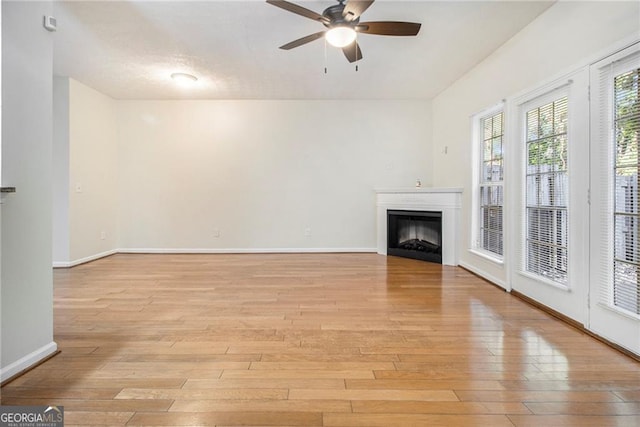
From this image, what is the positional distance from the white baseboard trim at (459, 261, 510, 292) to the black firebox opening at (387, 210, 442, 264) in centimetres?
41

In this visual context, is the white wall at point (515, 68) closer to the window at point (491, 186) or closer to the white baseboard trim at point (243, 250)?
the window at point (491, 186)

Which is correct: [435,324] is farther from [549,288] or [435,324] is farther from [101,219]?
[101,219]

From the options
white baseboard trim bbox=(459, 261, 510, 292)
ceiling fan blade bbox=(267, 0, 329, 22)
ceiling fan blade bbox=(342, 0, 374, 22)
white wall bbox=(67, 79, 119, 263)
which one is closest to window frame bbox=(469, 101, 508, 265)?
white baseboard trim bbox=(459, 261, 510, 292)

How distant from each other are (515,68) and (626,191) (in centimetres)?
170

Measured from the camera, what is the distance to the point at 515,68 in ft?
10.1

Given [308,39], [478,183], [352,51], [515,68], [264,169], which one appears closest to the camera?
[308,39]

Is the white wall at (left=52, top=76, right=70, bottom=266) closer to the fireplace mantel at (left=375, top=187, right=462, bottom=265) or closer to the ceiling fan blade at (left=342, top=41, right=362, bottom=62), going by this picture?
the ceiling fan blade at (left=342, top=41, right=362, bottom=62)

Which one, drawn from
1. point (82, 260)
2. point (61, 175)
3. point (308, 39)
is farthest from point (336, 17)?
→ point (82, 260)

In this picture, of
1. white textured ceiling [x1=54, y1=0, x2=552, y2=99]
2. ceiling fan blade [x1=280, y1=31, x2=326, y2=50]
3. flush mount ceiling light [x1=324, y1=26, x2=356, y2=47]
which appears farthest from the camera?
white textured ceiling [x1=54, y1=0, x2=552, y2=99]

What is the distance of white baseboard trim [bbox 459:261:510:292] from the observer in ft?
10.8

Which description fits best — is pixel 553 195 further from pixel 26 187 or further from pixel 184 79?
pixel 184 79

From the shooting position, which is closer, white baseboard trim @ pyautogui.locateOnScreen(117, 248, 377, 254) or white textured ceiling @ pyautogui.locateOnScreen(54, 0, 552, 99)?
white textured ceiling @ pyautogui.locateOnScreen(54, 0, 552, 99)

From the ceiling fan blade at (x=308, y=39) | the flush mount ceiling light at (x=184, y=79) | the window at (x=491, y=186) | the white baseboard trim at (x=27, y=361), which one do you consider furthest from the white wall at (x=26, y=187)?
the window at (x=491, y=186)

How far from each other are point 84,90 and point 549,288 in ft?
20.3
